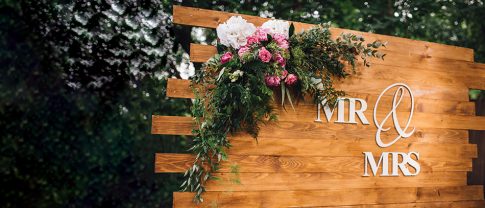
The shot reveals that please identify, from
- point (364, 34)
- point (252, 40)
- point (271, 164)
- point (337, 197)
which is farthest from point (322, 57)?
point (337, 197)

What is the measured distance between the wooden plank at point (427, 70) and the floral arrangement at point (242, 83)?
0.63 m

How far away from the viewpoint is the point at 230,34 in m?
2.86

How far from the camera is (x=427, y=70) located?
12.0ft

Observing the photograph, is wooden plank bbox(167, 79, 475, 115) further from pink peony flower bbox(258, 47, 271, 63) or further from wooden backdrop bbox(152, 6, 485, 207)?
pink peony flower bbox(258, 47, 271, 63)

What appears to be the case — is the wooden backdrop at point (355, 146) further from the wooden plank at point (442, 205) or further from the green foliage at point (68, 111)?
the green foliage at point (68, 111)

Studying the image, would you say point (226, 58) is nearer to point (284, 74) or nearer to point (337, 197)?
point (284, 74)

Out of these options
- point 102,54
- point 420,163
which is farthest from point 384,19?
point 102,54

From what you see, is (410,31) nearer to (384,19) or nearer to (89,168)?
(384,19)

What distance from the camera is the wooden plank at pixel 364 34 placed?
2.92 meters

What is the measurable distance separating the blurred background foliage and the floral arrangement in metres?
1.95

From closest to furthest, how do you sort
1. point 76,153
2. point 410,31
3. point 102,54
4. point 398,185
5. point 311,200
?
point 311,200 → point 398,185 → point 102,54 → point 76,153 → point 410,31

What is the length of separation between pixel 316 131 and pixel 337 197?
49 cm

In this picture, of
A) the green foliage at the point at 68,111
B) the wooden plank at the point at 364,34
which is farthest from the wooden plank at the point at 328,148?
the green foliage at the point at 68,111

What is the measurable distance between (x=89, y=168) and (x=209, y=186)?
2.70 meters
